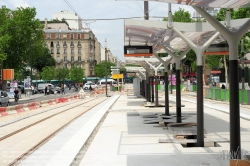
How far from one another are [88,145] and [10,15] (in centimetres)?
5952

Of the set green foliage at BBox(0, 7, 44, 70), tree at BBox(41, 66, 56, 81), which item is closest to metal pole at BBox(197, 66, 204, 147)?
green foliage at BBox(0, 7, 44, 70)

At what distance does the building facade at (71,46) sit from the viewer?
145000 millimetres

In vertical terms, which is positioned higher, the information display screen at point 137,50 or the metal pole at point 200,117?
the information display screen at point 137,50

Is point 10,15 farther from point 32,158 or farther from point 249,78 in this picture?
point 32,158

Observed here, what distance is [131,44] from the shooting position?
16.7 metres

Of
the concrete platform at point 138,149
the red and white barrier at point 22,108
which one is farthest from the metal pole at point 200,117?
the red and white barrier at point 22,108

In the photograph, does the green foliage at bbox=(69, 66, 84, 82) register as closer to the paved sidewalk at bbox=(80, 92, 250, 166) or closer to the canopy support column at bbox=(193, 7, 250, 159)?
the paved sidewalk at bbox=(80, 92, 250, 166)

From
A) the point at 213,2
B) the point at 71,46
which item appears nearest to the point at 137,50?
the point at 213,2

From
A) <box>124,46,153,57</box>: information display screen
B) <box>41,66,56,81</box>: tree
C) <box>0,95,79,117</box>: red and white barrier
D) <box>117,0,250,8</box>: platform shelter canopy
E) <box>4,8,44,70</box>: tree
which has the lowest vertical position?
<box>0,95,79,117</box>: red and white barrier

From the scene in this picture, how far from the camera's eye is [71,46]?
14612 centimetres

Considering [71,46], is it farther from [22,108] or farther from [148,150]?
[148,150]

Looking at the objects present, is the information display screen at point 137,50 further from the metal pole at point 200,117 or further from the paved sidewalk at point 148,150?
the metal pole at point 200,117

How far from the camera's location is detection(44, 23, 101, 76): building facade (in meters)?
145

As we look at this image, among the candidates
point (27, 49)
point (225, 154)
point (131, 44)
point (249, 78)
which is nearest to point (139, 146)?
point (225, 154)
